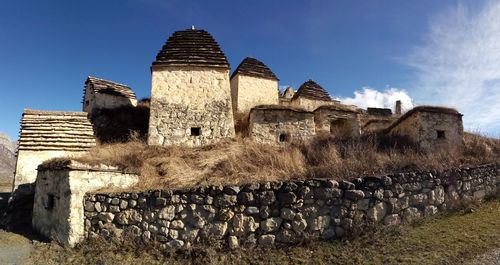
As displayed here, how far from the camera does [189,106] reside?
1403 centimetres

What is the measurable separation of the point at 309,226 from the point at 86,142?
9115 millimetres

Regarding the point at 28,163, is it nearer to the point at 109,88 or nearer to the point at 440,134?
the point at 109,88

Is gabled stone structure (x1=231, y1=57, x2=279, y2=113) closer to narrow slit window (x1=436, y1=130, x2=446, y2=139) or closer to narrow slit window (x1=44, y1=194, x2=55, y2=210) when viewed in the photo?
narrow slit window (x1=436, y1=130, x2=446, y2=139)

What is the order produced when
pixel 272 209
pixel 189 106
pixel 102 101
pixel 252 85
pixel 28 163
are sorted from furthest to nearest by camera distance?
pixel 252 85 → pixel 102 101 → pixel 189 106 → pixel 28 163 → pixel 272 209

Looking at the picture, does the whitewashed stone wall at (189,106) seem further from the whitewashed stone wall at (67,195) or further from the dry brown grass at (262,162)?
the whitewashed stone wall at (67,195)

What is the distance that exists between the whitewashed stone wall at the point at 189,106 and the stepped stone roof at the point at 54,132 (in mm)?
2341

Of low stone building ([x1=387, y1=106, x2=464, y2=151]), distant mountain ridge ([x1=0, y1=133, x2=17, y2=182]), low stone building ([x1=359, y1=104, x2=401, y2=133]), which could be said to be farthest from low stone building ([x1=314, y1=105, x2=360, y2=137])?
distant mountain ridge ([x1=0, y1=133, x2=17, y2=182])

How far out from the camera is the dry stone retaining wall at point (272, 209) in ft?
21.8

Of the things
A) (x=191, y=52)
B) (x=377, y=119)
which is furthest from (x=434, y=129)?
(x=191, y=52)

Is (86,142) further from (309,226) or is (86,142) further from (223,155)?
(309,226)

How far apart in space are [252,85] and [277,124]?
4644 millimetres

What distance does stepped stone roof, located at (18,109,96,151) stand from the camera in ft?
38.8

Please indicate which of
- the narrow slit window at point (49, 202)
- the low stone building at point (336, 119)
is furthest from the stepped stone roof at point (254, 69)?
Result: the narrow slit window at point (49, 202)

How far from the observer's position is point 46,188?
850 centimetres
